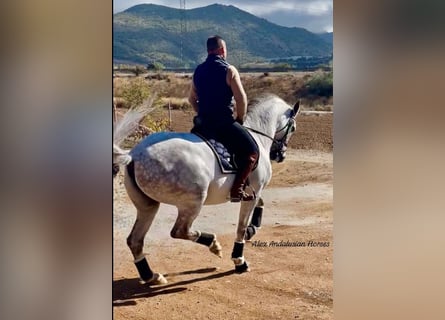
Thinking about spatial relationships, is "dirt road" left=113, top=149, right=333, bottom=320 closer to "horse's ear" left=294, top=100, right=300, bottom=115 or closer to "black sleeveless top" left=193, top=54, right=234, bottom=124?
"horse's ear" left=294, top=100, right=300, bottom=115

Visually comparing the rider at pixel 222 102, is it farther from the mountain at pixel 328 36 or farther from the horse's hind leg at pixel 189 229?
the mountain at pixel 328 36


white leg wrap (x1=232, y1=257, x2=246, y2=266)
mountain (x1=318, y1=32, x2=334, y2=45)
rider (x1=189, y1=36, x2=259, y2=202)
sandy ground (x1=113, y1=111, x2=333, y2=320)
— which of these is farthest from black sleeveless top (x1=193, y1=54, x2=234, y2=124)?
white leg wrap (x1=232, y1=257, x2=246, y2=266)

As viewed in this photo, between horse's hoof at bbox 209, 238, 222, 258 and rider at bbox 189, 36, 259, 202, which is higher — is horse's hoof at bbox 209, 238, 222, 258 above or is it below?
below

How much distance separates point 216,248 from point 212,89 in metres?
0.69

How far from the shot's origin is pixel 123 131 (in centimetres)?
251

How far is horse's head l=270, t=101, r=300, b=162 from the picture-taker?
2.67 metres

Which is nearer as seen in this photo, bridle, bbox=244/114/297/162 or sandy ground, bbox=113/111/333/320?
sandy ground, bbox=113/111/333/320

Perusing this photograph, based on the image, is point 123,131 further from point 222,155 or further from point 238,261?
point 238,261

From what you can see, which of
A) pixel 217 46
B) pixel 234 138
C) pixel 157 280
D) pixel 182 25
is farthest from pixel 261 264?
pixel 182 25

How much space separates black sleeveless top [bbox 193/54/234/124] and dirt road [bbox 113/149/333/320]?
0.37 metres

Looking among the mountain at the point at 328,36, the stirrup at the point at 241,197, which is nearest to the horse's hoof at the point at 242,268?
the stirrup at the point at 241,197
